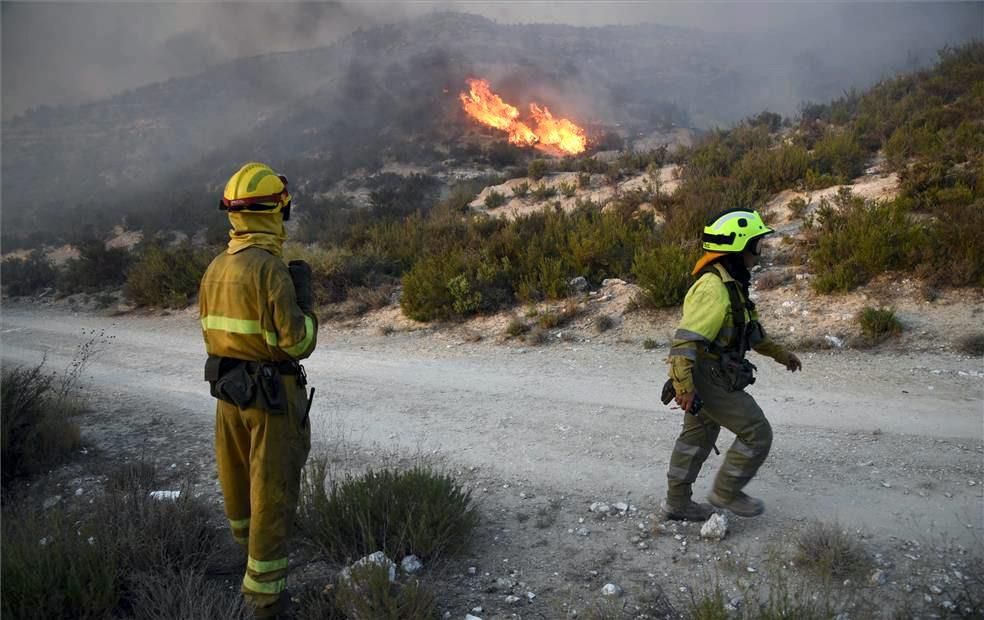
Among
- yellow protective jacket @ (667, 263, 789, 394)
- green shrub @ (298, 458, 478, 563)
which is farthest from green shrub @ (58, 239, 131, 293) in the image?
yellow protective jacket @ (667, 263, 789, 394)

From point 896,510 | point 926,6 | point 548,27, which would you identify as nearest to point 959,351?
point 896,510

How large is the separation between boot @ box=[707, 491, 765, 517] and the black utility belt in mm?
2784

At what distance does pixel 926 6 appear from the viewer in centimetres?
4634

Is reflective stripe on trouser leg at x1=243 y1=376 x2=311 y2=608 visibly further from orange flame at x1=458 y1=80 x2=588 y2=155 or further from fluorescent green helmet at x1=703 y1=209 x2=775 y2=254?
orange flame at x1=458 y1=80 x2=588 y2=155

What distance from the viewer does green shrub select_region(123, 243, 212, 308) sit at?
12.8 metres

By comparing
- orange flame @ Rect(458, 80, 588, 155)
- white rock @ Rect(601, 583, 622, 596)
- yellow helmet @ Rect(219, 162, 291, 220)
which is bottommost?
white rock @ Rect(601, 583, 622, 596)

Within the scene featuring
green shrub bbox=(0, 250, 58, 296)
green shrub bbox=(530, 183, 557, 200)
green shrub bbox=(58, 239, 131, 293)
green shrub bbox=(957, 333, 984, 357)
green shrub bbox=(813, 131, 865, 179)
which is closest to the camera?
green shrub bbox=(957, 333, 984, 357)

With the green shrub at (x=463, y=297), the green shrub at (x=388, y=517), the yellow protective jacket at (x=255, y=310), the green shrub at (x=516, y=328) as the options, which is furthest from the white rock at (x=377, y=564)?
the green shrub at (x=463, y=297)

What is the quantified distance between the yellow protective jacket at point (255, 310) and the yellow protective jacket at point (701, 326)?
6.85ft

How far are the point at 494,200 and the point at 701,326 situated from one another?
50.9 ft

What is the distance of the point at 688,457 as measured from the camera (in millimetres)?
3945

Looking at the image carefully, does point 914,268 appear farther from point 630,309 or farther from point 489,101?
point 489,101

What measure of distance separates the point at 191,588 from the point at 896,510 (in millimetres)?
4134

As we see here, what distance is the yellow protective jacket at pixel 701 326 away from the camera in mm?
3561
